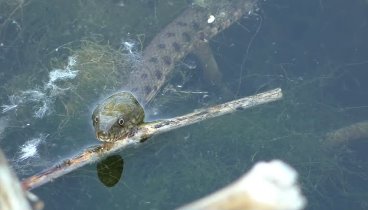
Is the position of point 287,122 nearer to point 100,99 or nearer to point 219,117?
point 219,117

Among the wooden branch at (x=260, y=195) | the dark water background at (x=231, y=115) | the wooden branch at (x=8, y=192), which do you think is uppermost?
the dark water background at (x=231, y=115)

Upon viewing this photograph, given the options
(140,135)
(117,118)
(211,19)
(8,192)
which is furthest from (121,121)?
(8,192)

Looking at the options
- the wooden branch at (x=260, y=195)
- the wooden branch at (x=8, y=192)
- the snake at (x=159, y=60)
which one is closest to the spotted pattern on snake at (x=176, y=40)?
the snake at (x=159, y=60)

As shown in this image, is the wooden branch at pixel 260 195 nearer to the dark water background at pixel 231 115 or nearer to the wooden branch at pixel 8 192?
the wooden branch at pixel 8 192

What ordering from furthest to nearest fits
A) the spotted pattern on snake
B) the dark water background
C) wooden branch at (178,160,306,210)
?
the spotted pattern on snake, the dark water background, wooden branch at (178,160,306,210)

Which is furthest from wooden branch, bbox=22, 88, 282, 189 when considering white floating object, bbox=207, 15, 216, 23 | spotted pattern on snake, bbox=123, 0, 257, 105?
white floating object, bbox=207, 15, 216, 23

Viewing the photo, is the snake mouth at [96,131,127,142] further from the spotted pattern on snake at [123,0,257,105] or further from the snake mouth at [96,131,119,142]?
the spotted pattern on snake at [123,0,257,105]

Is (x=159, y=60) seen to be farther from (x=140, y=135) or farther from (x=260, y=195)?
(x=260, y=195)
